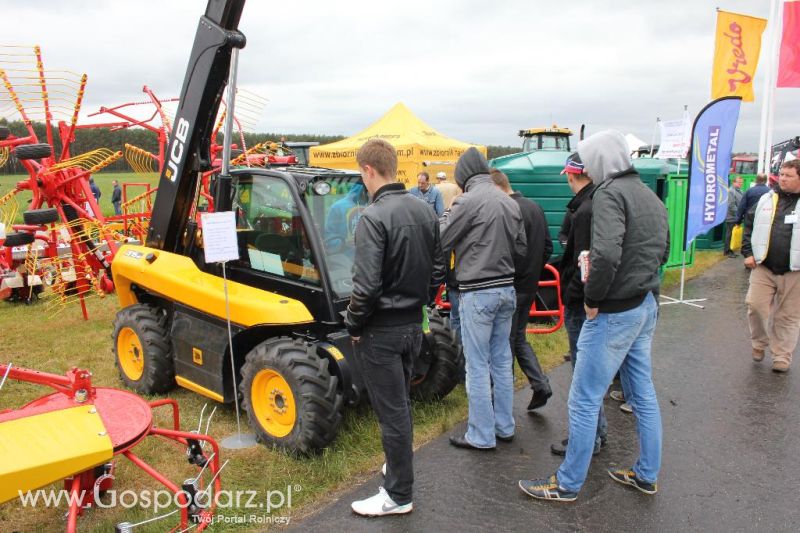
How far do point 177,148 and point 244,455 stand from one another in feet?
8.04

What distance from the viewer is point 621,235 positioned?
292cm

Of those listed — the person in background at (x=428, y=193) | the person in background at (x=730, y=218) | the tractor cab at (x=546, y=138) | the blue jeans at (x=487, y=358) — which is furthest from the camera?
the tractor cab at (x=546, y=138)

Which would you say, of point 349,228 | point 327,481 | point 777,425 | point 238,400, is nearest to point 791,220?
point 777,425

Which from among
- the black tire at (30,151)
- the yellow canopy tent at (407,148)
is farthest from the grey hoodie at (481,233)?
the yellow canopy tent at (407,148)

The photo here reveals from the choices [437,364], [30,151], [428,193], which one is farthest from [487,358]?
[428,193]

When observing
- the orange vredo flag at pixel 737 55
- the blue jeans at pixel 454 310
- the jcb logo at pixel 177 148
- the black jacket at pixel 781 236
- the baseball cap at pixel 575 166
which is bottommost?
the blue jeans at pixel 454 310

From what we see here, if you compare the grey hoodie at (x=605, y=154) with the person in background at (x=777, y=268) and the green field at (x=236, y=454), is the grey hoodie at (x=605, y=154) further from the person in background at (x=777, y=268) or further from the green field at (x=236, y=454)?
the person in background at (x=777, y=268)

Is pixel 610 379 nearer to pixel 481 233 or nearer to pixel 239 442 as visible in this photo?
pixel 481 233

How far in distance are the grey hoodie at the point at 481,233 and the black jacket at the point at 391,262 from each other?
26.7 inches

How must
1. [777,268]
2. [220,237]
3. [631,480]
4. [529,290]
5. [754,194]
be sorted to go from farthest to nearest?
1. [754,194]
2. [777,268]
3. [529,290]
4. [220,237]
5. [631,480]

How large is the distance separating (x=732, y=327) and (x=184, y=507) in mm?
6632

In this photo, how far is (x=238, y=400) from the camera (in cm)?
416

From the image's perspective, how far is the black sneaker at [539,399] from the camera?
4496mm

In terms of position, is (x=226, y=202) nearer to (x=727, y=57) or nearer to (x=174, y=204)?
(x=174, y=204)
